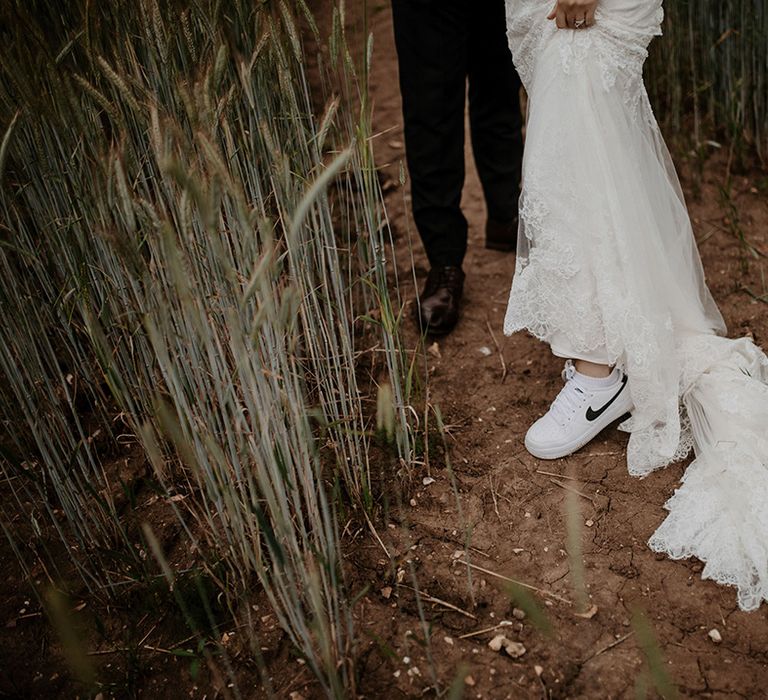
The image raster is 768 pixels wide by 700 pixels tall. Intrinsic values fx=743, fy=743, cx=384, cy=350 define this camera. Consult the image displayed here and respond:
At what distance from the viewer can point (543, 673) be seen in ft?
3.75

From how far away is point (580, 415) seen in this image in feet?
4.94

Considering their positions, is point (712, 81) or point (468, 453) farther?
point (712, 81)

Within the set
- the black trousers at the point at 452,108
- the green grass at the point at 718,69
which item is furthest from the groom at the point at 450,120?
the green grass at the point at 718,69

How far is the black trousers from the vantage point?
1643 millimetres

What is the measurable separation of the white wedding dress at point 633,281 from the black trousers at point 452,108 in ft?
0.85

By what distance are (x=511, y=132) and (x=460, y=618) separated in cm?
129

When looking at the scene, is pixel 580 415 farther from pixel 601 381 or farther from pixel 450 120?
pixel 450 120

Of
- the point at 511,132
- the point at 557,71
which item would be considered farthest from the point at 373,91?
the point at 557,71

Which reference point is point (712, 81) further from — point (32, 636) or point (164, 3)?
point (32, 636)

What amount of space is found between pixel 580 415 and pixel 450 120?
0.75 meters

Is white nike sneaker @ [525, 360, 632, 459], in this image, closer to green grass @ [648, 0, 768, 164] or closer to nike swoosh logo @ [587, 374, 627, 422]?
nike swoosh logo @ [587, 374, 627, 422]

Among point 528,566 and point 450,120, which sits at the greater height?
point 450,120

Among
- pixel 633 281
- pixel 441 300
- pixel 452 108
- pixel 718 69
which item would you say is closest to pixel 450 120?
pixel 452 108

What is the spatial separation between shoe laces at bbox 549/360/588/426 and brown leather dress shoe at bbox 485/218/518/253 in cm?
72
